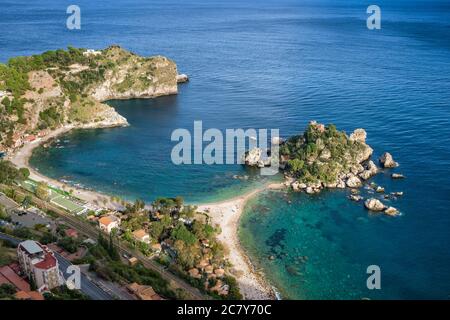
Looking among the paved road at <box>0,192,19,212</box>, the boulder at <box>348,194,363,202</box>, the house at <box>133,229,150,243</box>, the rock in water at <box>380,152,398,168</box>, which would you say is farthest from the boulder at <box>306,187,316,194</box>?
the paved road at <box>0,192,19,212</box>

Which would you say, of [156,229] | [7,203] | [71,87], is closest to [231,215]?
[156,229]

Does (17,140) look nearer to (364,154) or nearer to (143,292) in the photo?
(143,292)

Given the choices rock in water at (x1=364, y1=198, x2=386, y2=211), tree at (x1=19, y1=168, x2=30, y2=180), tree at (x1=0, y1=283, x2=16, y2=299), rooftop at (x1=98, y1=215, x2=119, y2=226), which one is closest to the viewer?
tree at (x1=0, y1=283, x2=16, y2=299)

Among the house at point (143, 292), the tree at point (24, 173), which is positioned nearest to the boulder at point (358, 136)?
the house at point (143, 292)

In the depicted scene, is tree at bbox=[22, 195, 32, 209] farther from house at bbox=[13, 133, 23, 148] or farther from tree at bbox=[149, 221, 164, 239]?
house at bbox=[13, 133, 23, 148]

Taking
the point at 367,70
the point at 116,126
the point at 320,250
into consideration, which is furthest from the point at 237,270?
the point at 367,70
